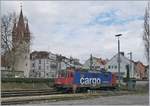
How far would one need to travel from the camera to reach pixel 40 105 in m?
20.2

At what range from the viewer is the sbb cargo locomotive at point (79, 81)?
39.0 m

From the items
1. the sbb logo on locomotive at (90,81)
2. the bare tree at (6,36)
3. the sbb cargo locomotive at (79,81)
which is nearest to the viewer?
the sbb cargo locomotive at (79,81)

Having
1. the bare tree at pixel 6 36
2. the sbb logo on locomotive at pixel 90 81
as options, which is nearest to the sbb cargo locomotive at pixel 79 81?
the sbb logo on locomotive at pixel 90 81

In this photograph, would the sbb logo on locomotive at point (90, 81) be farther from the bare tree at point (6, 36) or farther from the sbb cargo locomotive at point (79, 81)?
the bare tree at point (6, 36)

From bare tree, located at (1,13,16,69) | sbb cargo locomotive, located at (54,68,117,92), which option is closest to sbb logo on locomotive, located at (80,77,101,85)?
sbb cargo locomotive, located at (54,68,117,92)

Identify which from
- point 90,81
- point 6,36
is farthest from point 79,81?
point 6,36

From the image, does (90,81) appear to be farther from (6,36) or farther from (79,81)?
(6,36)

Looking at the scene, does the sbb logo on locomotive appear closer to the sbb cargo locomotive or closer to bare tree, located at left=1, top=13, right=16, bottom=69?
the sbb cargo locomotive

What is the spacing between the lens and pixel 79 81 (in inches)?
1578

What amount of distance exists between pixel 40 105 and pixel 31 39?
181ft

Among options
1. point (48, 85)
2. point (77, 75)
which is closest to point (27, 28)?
point (48, 85)

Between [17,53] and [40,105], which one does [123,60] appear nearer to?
[17,53]

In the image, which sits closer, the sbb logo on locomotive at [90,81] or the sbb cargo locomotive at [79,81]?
the sbb cargo locomotive at [79,81]

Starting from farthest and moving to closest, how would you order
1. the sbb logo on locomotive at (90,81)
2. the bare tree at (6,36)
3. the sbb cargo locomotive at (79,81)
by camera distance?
the bare tree at (6,36), the sbb logo on locomotive at (90,81), the sbb cargo locomotive at (79,81)
